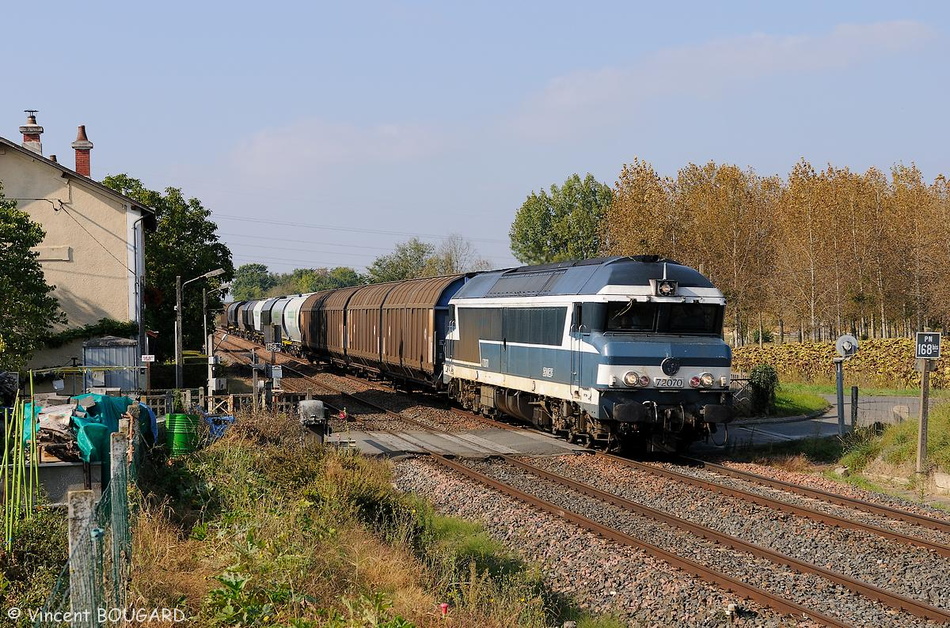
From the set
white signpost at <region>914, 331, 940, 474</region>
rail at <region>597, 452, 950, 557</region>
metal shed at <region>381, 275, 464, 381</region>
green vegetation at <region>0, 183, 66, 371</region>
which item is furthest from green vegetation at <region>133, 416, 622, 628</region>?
metal shed at <region>381, 275, 464, 381</region>

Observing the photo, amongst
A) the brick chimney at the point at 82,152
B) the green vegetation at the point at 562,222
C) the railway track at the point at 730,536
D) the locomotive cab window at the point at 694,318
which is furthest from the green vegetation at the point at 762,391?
the green vegetation at the point at 562,222

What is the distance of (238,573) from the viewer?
6926 millimetres

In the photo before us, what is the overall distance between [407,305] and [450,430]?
270 inches

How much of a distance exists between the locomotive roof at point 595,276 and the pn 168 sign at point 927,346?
350 centimetres

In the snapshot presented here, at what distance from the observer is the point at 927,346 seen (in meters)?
14.7

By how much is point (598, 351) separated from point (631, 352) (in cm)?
55

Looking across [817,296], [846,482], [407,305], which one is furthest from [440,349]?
[817,296]

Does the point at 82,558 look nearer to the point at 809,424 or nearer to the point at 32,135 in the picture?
the point at 809,424

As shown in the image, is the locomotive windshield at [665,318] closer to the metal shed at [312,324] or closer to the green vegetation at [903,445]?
the green vegetation at [903,445]

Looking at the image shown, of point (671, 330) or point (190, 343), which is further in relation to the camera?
point (190, 343)

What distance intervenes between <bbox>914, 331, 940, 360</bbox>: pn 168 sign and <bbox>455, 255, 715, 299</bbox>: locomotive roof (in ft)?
11.5

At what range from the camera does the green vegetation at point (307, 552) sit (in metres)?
6.75

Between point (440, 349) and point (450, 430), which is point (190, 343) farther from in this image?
point (450, 430)

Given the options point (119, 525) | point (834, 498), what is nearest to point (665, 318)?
point (834, 498)
